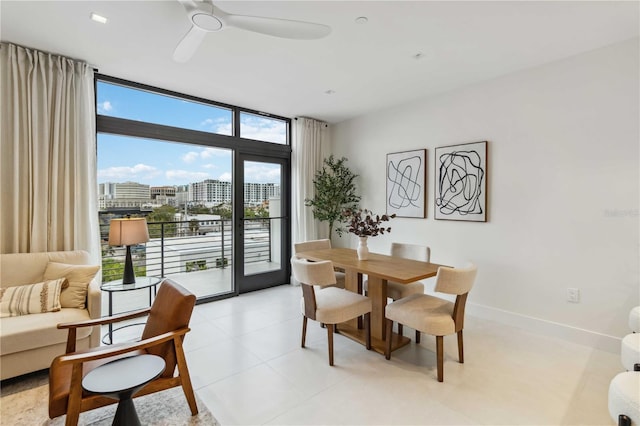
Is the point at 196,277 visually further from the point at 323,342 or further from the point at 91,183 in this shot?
the point at 323,342

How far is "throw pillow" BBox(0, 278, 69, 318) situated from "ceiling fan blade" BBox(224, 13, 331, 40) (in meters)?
2.49

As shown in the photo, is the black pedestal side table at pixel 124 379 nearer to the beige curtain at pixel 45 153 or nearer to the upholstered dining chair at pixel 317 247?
the beige curtain at pixel 45 153

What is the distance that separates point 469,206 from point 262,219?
2944mm

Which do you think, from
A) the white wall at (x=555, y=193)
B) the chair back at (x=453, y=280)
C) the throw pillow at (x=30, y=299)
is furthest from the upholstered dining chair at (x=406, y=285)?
the throw pillow at (x=30, y=299)

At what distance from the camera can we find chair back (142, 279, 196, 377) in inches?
74.2

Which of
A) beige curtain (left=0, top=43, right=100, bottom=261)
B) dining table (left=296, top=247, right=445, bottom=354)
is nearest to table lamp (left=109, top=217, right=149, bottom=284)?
beige curtain (left=0, top=43, right=100, bottom=261)

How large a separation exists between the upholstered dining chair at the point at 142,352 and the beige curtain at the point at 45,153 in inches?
58.1

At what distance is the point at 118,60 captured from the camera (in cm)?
299

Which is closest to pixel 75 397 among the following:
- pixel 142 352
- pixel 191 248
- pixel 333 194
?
pixel 142 352

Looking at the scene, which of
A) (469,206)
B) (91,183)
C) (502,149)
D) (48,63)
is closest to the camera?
(48,63)

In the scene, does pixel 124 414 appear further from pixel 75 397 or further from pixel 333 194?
pixel 333 194

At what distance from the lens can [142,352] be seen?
1.97 meters

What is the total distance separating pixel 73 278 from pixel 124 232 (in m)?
0.53

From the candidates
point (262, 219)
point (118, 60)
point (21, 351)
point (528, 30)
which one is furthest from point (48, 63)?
point (528, 30)
